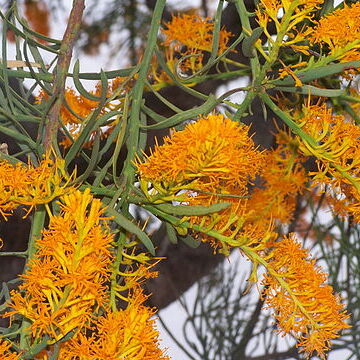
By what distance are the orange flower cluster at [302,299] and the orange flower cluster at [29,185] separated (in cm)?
9

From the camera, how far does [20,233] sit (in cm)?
52

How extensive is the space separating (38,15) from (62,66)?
97 centimetres

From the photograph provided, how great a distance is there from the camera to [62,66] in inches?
12.3

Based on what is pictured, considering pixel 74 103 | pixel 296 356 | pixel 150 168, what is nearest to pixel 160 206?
pixel 150 168

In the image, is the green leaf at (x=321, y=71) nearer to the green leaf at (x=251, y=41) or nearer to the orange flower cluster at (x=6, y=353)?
the green leaf at (x=251, y=41)

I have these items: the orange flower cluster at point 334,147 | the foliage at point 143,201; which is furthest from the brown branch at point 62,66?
the orange flower cluster at point 334,147

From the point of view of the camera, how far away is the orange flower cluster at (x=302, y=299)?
0.27 meters

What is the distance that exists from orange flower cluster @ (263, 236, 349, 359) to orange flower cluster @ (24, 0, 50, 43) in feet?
3.28

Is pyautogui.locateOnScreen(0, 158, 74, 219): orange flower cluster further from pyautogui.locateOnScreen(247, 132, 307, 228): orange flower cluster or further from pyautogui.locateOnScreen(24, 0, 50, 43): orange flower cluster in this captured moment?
pyautogui.locateOnScreen(24, 0, 50, 43): orange flower cluster

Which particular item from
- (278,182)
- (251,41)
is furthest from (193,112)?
(278,182)

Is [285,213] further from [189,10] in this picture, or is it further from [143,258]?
[189,10]

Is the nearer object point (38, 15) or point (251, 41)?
point (251, 41)

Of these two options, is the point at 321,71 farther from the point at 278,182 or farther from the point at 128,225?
the point at 278,182

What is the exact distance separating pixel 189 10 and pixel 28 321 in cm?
96
